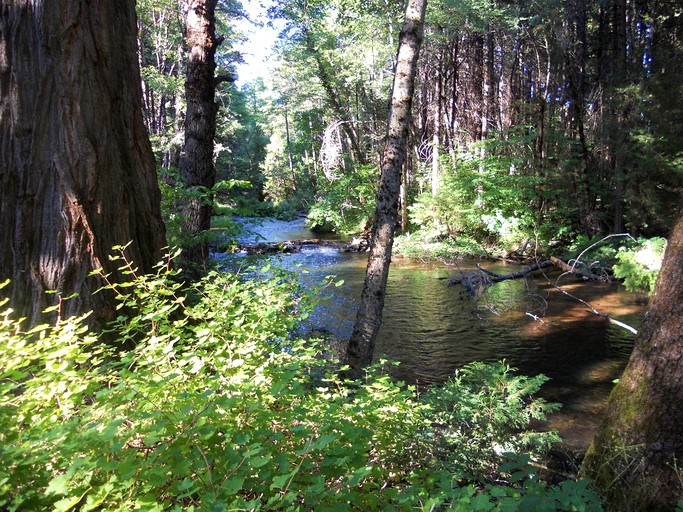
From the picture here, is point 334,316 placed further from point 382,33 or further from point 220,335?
point 382,33

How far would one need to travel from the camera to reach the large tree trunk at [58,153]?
2.91m

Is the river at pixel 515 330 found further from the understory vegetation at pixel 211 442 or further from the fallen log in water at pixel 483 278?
the understory vegetation at pixel 211 442

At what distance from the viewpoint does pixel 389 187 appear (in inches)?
189

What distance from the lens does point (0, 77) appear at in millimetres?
2873

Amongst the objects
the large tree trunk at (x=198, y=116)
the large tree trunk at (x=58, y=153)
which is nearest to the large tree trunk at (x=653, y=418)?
the large tree trunk at (x=58, y=153)

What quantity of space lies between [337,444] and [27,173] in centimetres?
290

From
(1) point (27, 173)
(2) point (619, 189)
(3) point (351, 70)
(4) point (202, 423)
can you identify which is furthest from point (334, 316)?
(3) point (351, 70)

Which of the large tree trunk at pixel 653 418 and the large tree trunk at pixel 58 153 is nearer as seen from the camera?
the large tree trunk at pixel 653 418

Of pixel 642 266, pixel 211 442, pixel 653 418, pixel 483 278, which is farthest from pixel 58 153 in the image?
pixel 642 266

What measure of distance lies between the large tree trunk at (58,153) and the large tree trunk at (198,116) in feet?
7.36

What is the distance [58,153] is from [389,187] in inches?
127

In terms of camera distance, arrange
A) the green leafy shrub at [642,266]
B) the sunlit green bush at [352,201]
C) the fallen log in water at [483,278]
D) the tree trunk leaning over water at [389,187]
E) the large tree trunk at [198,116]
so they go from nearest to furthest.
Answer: the tree trunk leaning over water at [389,187] → the large tree trunk at [198,116] → the green leafy shrub at [642,266] → the fallen log in water at [483,278] → the sunlit green bush at [352,201]

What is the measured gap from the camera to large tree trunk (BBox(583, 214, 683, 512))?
278 cm

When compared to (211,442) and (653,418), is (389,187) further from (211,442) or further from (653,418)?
(211,442)
